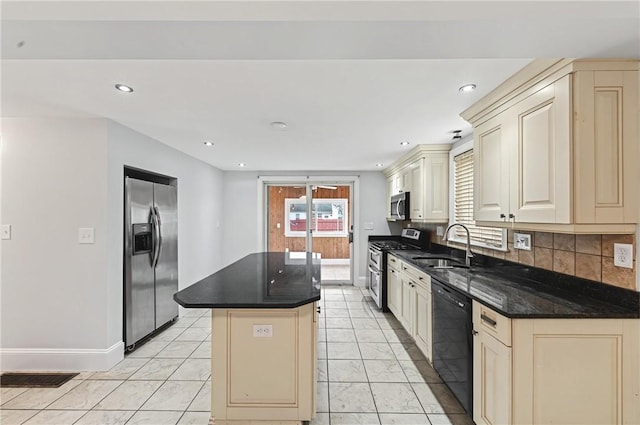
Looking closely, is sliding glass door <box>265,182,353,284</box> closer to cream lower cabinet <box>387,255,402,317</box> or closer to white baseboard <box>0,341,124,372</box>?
cream lower cabinet <box>387,255,402,317</box>

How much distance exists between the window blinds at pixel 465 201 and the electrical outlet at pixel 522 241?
14.1 inches

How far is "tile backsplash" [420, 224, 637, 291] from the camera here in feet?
5.25

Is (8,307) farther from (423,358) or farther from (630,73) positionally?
(630,73)

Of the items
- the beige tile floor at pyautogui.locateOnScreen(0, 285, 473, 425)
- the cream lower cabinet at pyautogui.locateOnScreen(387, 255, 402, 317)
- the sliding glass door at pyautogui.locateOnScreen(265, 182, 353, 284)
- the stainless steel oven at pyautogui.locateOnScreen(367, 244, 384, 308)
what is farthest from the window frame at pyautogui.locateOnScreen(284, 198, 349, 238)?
the beige tile floor at pyautogui.locateOnScreen(0, 285, 473, 425)

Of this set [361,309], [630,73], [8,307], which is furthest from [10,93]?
[361,309]

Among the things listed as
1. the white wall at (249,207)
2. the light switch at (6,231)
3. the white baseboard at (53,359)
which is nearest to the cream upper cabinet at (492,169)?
the white wall at (249,207)

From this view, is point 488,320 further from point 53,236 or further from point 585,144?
point 53,236

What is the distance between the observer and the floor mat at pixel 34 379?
241cm

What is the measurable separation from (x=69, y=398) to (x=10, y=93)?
7.58 feet

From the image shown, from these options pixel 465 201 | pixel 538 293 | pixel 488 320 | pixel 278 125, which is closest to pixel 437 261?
pixel 465 201

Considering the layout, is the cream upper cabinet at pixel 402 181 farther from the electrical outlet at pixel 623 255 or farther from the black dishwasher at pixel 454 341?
the electrical outlet at pixel 623 255

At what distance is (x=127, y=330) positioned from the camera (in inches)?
114

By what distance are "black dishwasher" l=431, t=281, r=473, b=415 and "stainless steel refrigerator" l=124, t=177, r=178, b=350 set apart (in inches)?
115

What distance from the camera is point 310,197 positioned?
584 centimetres
